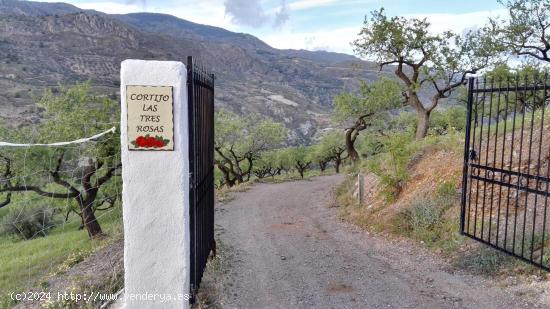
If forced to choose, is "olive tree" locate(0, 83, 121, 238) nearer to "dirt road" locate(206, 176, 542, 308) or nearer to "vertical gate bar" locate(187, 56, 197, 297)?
"dirt road" locate(206, 176, 542, 308)

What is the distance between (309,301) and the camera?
581 centimetres

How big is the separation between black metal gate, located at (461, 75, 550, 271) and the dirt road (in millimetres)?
874

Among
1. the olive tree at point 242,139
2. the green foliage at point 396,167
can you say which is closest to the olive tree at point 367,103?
the green foliage at point 396,167

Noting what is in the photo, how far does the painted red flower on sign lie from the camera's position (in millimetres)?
4234

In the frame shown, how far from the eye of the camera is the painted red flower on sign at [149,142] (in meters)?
4.23

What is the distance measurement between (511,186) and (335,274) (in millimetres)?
3048

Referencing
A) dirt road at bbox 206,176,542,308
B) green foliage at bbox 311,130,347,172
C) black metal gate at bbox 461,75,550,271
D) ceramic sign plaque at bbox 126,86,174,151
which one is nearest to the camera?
ceramic sign plaque at bbox 126,86,174,151

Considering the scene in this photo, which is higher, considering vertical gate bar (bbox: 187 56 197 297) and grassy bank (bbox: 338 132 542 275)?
vertical gate bar (bbox: 187 56 197 297)

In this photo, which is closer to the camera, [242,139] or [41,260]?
[41,260]

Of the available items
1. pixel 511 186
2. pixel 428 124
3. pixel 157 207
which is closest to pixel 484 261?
pixel 511 186

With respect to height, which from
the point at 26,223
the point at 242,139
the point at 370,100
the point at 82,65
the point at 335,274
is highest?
the point at 82,65

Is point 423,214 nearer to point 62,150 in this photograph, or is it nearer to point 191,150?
point 191,150

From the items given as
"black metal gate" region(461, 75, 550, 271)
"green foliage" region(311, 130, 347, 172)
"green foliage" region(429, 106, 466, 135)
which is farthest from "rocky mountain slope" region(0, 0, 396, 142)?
"black metal gate" region(461, 75, 550, 271)

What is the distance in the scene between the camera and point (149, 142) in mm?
4238
